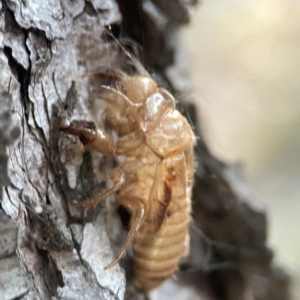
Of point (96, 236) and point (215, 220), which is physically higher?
point (96, 236)

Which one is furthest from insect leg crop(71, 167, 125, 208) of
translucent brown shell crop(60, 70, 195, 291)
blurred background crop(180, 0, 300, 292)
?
blurred background crop(180, 0, 300, 292)

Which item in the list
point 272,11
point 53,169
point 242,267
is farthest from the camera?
point 242,267

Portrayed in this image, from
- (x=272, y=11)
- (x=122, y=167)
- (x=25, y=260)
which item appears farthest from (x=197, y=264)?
(x=272, y=11)

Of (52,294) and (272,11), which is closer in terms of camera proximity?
(52,294)

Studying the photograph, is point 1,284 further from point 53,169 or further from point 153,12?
point 153,12

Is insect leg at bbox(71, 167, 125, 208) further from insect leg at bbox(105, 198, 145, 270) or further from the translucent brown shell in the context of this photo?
insect leg at bbox(105, 198, 145, 270)

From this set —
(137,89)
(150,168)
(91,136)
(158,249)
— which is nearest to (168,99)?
(137,89)

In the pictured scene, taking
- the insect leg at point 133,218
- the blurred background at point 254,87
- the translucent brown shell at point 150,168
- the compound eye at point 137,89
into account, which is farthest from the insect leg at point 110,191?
the blurred background at point 254,87
